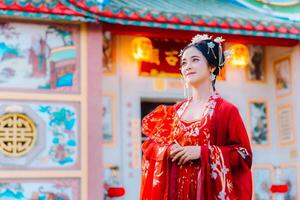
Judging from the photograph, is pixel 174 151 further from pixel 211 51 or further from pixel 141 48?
pixel 141 48

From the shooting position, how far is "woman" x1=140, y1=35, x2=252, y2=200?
3805 millimetres

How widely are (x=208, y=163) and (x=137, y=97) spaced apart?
16.3 feet

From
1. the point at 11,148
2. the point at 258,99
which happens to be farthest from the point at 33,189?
the point at 258,99

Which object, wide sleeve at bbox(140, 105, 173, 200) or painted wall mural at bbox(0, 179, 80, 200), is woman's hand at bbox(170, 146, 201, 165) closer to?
wide sleeve at bbox(140, 105, 173, 200)

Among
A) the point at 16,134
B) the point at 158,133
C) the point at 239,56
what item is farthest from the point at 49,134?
the point at 158,133

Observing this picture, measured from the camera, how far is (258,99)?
30.9 ft

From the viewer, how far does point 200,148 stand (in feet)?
12.5

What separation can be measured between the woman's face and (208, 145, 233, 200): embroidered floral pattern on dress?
425 millimetres

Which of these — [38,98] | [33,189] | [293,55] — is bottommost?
[33,189]

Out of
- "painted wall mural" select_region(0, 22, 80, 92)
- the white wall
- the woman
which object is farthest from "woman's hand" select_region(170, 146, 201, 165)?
the white wall

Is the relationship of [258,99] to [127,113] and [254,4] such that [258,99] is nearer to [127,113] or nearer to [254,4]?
[254,4]

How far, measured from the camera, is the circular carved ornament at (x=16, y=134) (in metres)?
7.45

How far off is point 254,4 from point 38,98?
10.6 feet

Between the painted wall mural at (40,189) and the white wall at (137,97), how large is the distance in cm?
100
